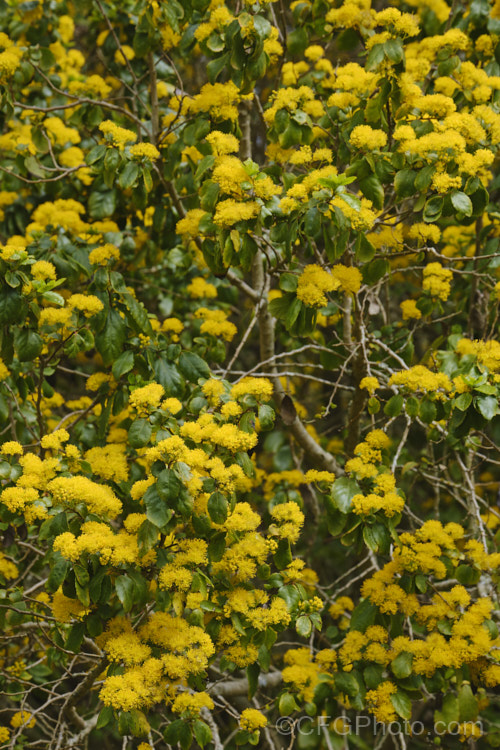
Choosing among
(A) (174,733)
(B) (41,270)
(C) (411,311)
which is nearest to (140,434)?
(B) (41,270)

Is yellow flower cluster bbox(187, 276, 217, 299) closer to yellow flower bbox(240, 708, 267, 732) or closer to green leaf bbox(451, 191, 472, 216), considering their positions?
green leaf bbox(451, 191, 472, 216)

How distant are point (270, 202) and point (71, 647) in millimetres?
1386

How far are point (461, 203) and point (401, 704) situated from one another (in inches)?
Result: 61.1

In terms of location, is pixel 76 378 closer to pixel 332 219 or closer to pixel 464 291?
pixel 464 291

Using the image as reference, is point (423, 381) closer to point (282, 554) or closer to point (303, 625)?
point (282, 554)

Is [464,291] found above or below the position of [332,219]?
below

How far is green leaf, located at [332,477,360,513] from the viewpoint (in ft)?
6.95

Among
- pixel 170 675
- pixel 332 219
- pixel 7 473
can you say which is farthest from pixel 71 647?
pixel 332 219

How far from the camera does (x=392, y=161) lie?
2213 mm

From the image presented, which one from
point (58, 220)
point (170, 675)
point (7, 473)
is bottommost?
point (170, 675)

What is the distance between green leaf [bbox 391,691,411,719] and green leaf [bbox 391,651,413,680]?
5 centimetres

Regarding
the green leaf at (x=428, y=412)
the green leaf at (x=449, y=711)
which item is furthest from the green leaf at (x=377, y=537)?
the green leaf at (x=449, y=711)

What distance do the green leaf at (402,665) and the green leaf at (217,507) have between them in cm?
84

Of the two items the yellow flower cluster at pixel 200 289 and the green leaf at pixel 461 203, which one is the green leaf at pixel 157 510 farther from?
the yellow flower cluster at pixel 200 289
